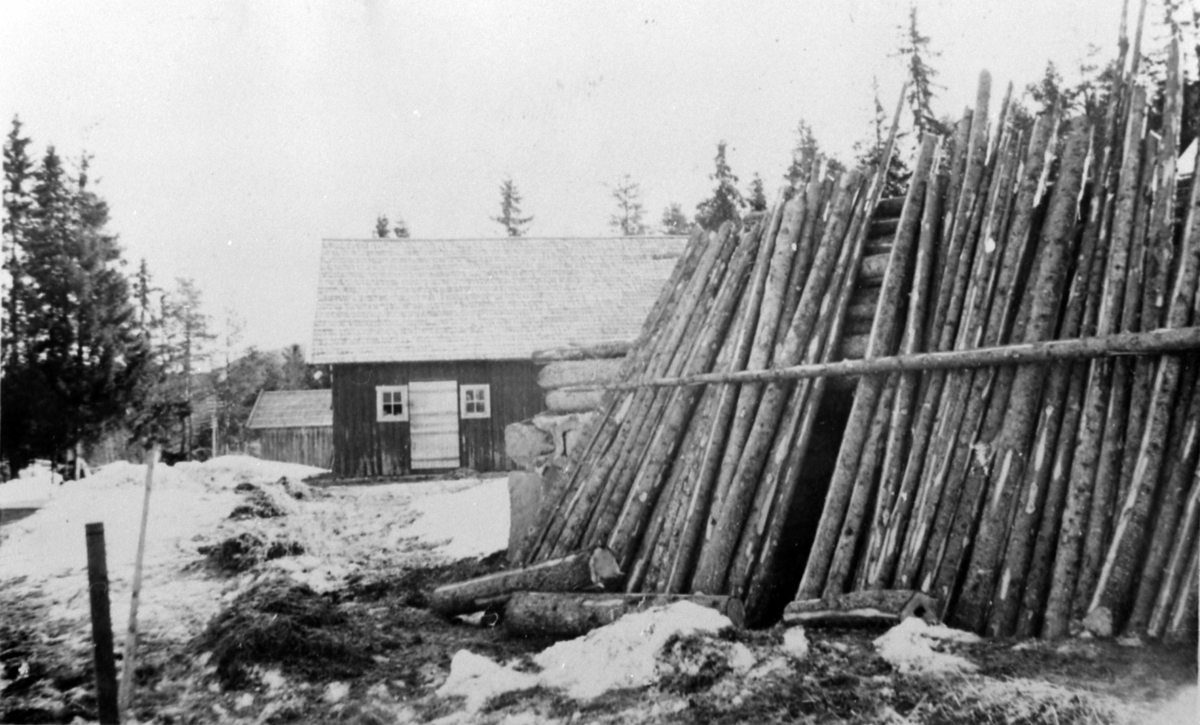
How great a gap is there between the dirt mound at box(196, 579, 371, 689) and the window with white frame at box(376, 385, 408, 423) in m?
10.9

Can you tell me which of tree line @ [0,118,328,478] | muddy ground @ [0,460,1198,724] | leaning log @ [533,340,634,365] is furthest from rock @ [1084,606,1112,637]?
tree line @ [0,118,328,478]

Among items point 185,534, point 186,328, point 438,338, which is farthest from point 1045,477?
point 186,328

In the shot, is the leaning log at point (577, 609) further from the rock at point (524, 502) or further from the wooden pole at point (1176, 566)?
the wooden pole at point (1176, 566)

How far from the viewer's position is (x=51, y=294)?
1531cm

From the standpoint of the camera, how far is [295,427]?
29750 mm

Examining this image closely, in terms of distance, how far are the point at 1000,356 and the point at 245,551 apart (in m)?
6.33

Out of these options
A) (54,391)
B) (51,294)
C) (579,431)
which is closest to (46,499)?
(54,391)

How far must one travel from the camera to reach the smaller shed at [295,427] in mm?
29406

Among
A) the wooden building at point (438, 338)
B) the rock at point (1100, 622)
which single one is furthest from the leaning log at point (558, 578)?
the wooden building at point (438, 338)

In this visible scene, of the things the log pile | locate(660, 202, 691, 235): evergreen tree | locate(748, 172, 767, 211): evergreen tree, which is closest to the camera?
the log pile

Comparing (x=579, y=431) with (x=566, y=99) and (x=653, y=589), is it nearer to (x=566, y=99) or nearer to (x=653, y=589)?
(x=653, y=589)

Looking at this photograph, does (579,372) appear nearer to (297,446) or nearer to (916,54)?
(916,54)

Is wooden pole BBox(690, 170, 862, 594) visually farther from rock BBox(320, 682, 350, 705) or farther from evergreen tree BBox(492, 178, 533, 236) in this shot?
evergreen tree BBox(492, 178, 533, 236)

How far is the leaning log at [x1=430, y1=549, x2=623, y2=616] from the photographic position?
445 cm
